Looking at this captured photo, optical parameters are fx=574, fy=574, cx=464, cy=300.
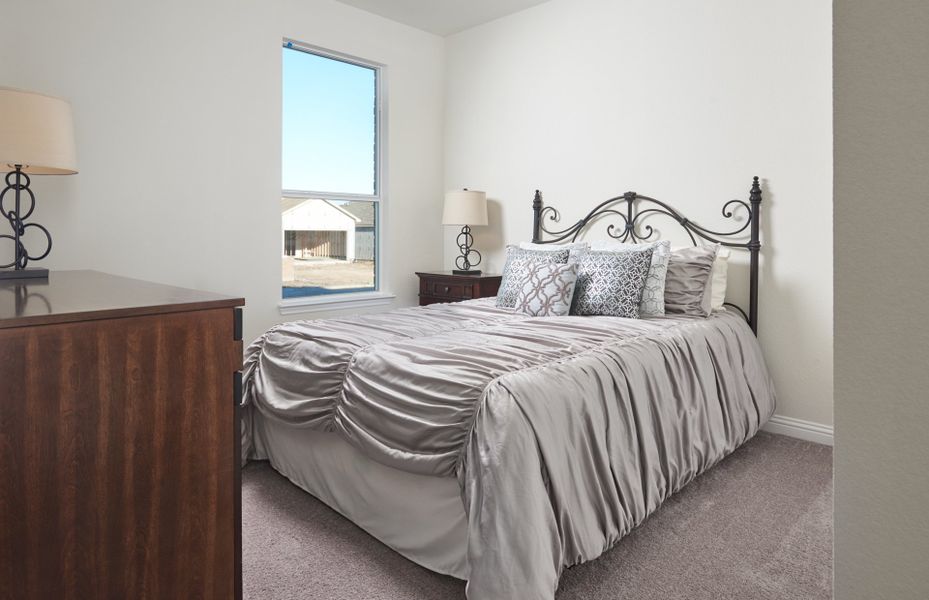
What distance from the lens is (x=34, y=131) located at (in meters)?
2.20

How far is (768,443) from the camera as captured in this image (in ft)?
9.79

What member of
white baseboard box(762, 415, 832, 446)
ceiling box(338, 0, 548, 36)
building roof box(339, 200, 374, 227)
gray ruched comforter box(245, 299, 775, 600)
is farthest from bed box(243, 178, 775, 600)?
ceiling box(338, 0, 548, 36)

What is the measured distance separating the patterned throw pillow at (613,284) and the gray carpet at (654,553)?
2.88 ft

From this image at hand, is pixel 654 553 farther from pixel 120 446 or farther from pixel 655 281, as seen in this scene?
pixel 120 446

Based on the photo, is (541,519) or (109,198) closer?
(541,519)

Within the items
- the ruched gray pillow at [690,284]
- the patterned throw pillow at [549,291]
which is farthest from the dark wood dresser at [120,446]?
the ruched gray pillow at [690,284]

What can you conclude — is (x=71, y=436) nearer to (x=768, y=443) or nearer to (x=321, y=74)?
(x=768, y=443)

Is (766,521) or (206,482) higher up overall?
(206,482)

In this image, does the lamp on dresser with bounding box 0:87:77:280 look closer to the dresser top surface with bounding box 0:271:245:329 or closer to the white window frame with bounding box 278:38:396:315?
the dresser top surface with bounding box 0:271:245:329

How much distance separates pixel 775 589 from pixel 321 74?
13.0ft

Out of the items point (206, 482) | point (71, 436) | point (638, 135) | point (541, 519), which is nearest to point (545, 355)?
point (541, 519)

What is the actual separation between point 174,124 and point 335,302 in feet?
5.01

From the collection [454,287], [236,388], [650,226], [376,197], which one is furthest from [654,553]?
[376,197]

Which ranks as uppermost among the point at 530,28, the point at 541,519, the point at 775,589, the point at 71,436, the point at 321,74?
the point at 530,28
